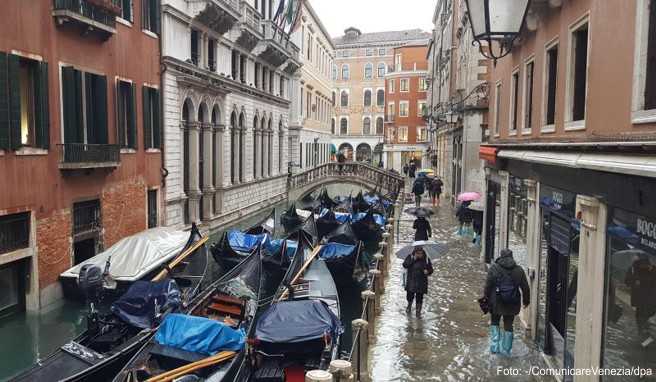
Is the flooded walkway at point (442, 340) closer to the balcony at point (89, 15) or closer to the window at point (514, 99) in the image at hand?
the window at point (514, 99)

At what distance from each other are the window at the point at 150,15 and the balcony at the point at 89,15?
1.92 m

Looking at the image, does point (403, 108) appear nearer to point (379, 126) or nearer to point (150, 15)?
point (379, 126)

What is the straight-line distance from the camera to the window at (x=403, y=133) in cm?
5103

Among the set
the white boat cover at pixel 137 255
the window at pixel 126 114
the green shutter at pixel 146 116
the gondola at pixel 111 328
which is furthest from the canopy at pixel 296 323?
the green shutter at pixel 146 116

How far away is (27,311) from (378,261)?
6.84 meters

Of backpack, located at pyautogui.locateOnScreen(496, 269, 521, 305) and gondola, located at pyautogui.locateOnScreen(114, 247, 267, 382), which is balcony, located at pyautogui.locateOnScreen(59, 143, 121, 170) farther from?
backpack, located at pyautogui.locateOnScreen(496, 269, 521, 305)

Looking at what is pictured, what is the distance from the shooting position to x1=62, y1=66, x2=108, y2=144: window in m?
11.5

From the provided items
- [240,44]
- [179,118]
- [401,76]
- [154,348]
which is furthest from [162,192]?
[401,76]

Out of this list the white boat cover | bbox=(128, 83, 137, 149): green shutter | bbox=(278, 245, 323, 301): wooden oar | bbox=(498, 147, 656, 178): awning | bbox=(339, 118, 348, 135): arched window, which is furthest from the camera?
bbox=(339, 118, 348, 135): arched window

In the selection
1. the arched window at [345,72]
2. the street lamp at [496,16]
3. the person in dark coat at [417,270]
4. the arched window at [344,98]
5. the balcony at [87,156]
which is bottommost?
the person in dark coat at [417,270]

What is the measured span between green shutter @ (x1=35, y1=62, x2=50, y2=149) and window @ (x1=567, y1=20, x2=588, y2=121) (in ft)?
30.7

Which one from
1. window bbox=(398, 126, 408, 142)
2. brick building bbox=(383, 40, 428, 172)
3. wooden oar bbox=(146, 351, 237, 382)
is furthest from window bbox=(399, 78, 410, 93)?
wooden oar bbox=(146, 351, 237, 382)

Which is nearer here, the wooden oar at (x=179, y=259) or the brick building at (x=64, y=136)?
the brick building at (x=64, y=136)

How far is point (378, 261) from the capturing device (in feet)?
33.0
